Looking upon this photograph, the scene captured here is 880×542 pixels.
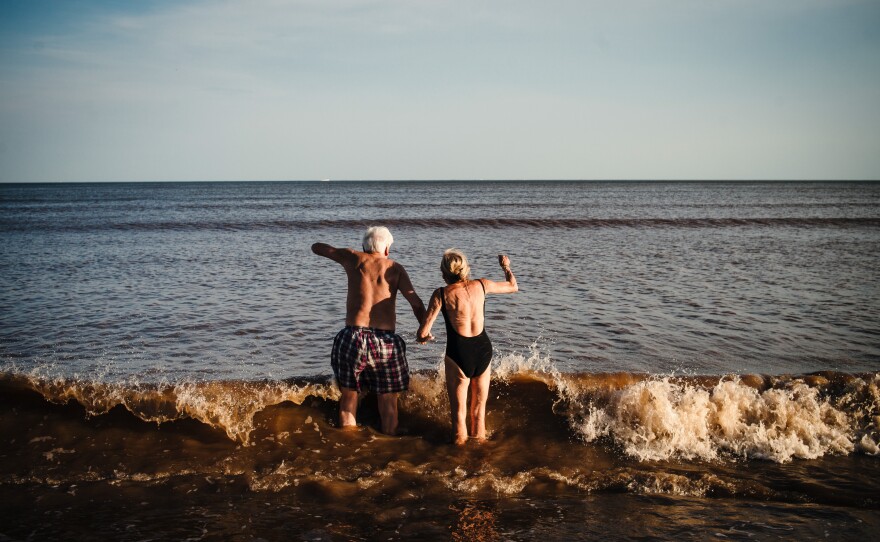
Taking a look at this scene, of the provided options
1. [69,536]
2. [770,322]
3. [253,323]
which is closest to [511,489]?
[69,536]

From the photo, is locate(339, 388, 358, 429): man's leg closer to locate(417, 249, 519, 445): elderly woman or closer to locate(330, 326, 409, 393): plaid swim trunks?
locate(330, 326, 409, 393): plaid swim trunks

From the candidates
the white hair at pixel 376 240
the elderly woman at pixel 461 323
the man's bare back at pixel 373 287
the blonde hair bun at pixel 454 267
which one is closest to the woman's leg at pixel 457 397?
the elderly woman at pixel 461 323

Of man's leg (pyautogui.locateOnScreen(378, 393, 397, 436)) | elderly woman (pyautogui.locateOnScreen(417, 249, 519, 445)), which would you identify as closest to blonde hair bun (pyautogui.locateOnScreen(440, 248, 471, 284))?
elderly woman (pyautogui.locateOnScreen(417, 249, 519, 445))

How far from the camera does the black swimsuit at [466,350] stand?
5246mm

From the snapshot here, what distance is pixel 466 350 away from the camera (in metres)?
5.25

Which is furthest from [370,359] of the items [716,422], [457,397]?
[716,422]

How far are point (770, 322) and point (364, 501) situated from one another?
8130mm

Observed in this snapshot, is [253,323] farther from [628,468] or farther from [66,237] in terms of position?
[66,237]

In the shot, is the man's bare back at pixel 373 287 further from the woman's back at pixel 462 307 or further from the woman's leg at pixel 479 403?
the woman's leg at pixel 479 403

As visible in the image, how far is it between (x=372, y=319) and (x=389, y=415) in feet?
3.37

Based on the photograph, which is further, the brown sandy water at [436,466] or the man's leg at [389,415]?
the man's leg at [389,415]

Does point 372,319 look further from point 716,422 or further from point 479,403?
point 716,422

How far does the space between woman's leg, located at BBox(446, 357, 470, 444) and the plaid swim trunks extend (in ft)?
1.58

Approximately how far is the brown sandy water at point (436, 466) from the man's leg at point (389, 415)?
15 cm
